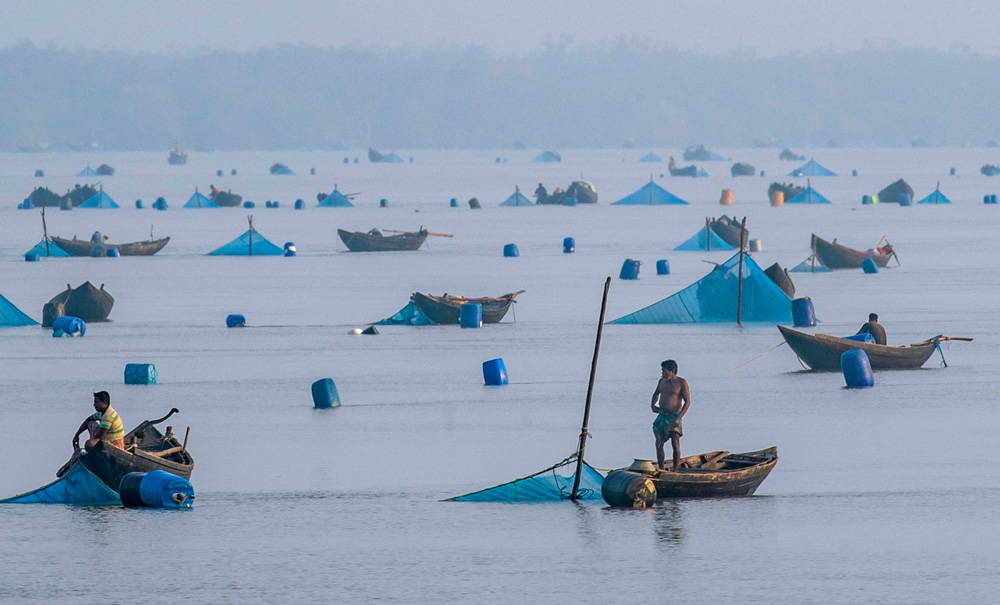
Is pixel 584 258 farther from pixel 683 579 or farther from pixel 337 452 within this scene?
pixel 683 579

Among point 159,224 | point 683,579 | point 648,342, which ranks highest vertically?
point 159,224

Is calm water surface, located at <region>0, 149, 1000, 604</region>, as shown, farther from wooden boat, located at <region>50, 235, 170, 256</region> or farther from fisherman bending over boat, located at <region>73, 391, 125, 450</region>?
wooden boat, located at <region>50, 235, 170, 256</region>

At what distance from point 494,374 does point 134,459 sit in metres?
12.0

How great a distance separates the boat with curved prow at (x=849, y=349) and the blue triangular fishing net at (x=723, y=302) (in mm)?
8263

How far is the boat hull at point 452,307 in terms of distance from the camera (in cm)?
4697

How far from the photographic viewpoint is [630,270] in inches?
2430

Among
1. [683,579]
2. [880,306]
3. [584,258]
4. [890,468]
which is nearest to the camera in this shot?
[683,579]

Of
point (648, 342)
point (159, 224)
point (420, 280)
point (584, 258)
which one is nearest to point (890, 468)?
point (648, 342)

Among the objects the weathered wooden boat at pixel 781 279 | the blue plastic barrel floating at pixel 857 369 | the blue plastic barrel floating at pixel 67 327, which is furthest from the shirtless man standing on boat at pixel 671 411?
the weathered wooden boat at pixel 781 279

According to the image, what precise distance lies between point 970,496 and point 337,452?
9960 millimetres

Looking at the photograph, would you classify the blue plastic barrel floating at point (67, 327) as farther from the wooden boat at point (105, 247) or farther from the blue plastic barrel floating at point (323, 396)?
the wooden boat at point (105, 247)

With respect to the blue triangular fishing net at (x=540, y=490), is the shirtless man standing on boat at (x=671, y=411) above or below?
above

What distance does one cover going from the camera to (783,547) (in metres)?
21.1

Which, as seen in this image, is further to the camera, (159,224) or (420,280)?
(159,224)
